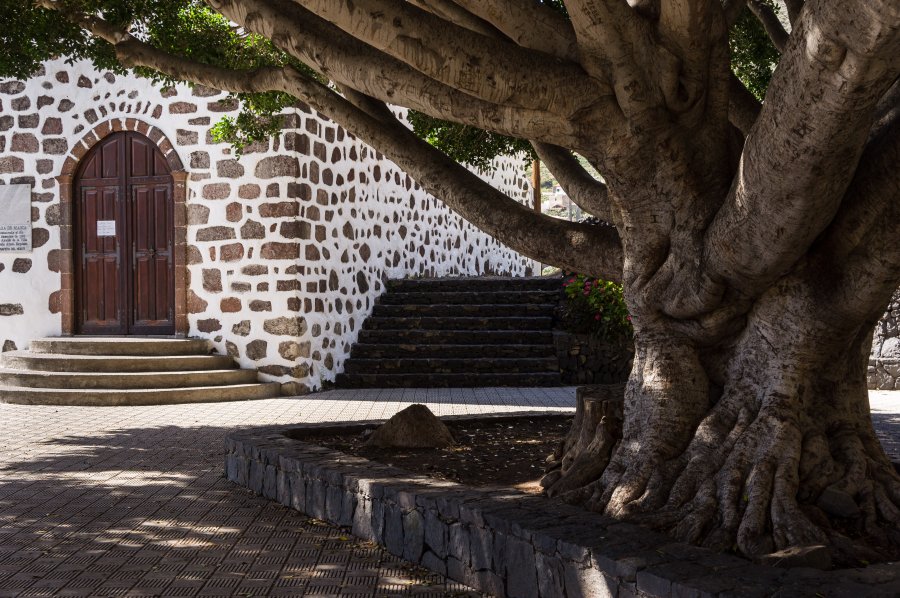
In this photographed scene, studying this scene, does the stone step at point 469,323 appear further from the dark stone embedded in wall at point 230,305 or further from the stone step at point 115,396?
the stone step at point 115,396

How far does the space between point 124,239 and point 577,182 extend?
318 inches

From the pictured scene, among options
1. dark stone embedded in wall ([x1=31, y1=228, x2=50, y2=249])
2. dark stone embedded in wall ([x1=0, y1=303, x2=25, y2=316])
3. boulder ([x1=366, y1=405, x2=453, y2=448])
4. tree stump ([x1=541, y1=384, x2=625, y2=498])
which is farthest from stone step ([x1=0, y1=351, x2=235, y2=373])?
tree stump ([x1=541, y1=384, x2=625, y2=498])

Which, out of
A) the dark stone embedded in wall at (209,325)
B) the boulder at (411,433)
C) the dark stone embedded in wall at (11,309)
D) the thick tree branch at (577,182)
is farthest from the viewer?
the dark stone embedded in wall at (11,309)

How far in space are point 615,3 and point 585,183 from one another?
1.71 metres

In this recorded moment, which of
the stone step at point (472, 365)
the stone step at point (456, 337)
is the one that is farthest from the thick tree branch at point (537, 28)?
the stone step at point (456, 337)

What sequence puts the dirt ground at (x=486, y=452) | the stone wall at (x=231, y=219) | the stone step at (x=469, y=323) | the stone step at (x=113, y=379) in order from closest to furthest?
the dirt ground at (x=486, y=452) → the stone step at (x=113, y=379) → the stone wall at (x=231, y=219) → the stone step at (x=469, y=323)

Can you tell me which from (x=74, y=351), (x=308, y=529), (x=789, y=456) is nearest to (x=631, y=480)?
(x=789, y=456)

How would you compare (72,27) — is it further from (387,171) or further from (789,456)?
(387,171)

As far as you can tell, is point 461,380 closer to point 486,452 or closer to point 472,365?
point 472,365

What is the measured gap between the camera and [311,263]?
460 inches

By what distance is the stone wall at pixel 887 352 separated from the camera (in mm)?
11320

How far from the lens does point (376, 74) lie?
4484 mm

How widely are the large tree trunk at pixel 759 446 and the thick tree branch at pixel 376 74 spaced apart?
44.0 inches

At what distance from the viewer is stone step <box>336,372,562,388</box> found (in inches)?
465
